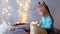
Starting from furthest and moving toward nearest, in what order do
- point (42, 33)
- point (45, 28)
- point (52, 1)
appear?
point (52, 1), point (45, 28), point (42, 33)

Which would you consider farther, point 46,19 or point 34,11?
point 34,11

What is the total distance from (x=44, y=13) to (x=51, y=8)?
1093mm

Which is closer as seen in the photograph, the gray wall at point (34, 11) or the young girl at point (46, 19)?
the young girl at point (46, 19)

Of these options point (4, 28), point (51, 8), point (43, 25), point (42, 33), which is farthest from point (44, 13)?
point (51, 8)

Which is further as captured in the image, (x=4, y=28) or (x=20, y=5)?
(x=20, y=5)

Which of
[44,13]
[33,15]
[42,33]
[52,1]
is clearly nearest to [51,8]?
[52,1]

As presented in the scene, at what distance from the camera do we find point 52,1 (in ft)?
10.5

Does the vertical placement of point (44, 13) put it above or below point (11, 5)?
below

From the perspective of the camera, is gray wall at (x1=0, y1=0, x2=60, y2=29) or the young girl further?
gray wall at (x1=0, y1=0, x2=60, y2=29)

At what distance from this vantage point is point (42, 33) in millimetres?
1896

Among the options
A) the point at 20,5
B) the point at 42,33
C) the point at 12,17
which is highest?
the point at 20,5

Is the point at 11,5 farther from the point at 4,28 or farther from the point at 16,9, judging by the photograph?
the point at 4,28

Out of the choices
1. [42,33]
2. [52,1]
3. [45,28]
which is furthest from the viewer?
[52,1]

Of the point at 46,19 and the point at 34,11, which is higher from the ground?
the point at 34,11
